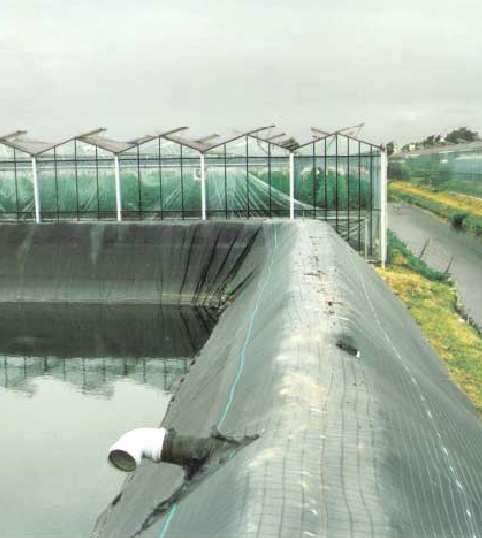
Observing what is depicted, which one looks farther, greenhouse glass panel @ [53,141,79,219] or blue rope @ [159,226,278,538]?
greenhouse glass panel @ [53,141,79,219]

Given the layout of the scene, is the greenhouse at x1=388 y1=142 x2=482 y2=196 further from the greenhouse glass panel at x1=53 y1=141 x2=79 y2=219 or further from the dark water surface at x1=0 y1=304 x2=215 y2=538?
the dark water surface at x1=0 y1=304 x2=215 y2=538

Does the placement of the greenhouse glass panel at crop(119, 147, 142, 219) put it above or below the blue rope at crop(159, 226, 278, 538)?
above

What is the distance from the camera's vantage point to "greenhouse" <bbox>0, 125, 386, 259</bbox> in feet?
69.5

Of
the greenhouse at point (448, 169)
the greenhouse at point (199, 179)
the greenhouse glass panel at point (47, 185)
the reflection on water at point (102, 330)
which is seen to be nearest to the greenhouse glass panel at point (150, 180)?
the greenhouse at point (199, 179)

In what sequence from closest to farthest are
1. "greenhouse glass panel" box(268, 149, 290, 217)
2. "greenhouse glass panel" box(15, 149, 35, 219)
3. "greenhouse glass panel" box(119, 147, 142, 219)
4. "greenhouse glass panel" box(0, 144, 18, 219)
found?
"greenhouse glass panel" box(268, 149, 290, 217)
"greenhouse glass panel" box(119, 147, 142, 219)
"greenhouse glass panel" box(15, 149, 35, 219)
"greenhouse glass panel" box(0, 144, 18, 219)

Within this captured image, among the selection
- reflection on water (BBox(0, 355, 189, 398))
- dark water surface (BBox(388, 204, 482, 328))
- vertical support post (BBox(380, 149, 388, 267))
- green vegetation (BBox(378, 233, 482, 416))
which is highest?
vertical support post (BBox(380, 149, 388, 267))

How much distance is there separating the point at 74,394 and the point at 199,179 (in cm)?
1149

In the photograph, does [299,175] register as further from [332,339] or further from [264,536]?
[264,536]

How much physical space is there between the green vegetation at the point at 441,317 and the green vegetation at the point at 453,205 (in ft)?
49.4

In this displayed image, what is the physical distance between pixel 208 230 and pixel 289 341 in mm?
12000

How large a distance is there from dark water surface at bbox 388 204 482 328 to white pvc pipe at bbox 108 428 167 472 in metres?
10.8

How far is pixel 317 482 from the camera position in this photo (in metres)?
3.47

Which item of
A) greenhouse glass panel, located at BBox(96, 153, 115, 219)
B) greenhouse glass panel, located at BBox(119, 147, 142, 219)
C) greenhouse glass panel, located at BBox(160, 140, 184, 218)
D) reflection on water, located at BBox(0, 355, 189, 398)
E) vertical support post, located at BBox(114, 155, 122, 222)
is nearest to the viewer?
reflection on water, located at BBox(0, 355, 189, 398)

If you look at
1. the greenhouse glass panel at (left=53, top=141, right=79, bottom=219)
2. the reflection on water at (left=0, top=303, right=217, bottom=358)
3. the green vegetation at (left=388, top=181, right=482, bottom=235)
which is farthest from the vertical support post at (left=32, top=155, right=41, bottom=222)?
the green vegetation at (left=388, top=181, right=482, bottom=235)
